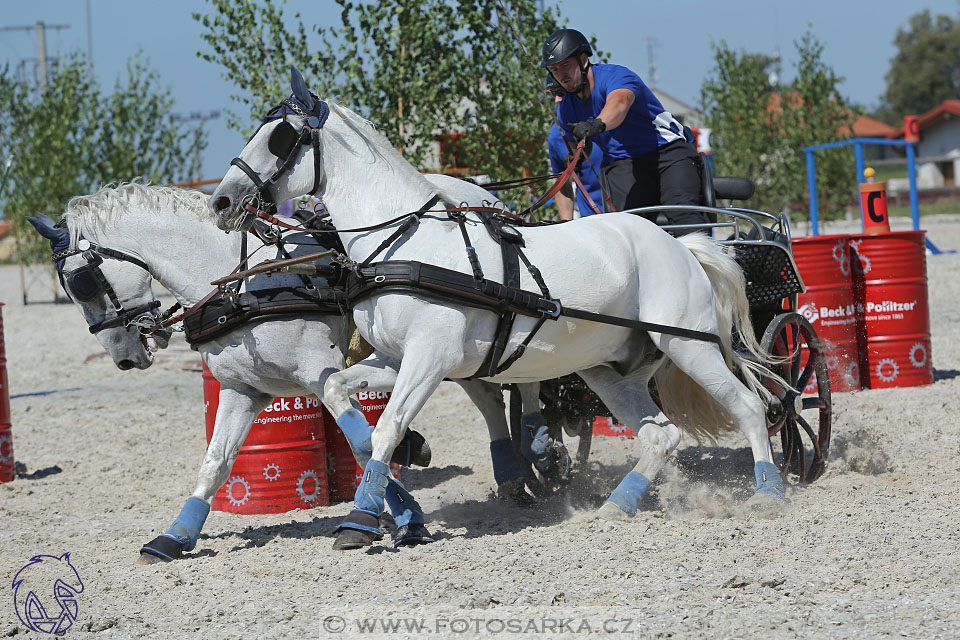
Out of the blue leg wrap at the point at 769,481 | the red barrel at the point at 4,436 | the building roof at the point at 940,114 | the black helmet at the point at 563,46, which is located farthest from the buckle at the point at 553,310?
the building roof at the point at 940,114

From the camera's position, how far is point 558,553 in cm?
420

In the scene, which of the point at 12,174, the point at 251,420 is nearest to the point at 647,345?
the point at 251,420

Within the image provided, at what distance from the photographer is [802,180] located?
24.4 metres

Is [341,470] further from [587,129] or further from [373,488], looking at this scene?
[587,129]

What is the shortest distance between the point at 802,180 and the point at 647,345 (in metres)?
20.8

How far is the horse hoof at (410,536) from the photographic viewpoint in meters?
4.47

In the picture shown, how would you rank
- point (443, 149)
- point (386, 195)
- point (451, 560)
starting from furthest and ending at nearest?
point (443, 149) → point (386, 195) → point (451, 560)

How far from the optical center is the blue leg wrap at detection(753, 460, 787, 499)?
4902 mm

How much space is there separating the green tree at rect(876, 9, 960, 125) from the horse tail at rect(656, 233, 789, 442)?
80.6 meters

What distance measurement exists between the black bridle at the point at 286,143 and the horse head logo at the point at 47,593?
168cm

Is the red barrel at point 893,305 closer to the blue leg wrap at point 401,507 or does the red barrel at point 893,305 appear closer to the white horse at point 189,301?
the white horse at point 189,301

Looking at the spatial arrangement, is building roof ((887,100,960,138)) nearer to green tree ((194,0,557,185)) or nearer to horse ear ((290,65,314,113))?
green tree ((194,0,557,185))

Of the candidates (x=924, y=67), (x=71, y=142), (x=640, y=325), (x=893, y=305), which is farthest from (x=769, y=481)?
(x=924, y=67)

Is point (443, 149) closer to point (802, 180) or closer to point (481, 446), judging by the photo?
point (481, 446)
